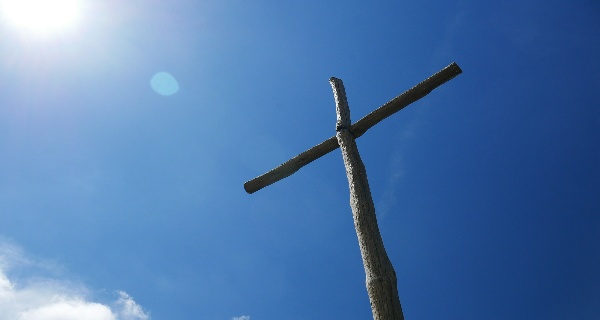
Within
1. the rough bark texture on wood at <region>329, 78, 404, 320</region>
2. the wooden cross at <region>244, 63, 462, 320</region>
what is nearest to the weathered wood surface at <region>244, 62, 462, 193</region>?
the wooden cross at <region>244, 63, 462, 320</region>

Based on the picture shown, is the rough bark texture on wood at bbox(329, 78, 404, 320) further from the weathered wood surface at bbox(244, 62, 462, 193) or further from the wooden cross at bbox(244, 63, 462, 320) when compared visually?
the weathered wood surface at bbox(244, 62, 462, 193)

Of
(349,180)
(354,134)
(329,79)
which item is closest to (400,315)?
(349,180)

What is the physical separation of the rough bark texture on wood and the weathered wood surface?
23cm

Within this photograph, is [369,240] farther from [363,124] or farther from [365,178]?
[363,124]

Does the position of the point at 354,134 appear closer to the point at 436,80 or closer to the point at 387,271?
the point at 436,80

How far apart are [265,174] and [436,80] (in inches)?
108

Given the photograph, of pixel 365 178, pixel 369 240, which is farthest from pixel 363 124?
pixel 369 240

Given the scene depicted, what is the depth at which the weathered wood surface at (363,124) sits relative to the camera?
510 centimetres

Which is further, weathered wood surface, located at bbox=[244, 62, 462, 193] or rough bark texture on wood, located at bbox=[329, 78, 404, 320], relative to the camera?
weathered wood surface, located at bbox=[244, 62, 462, 193]

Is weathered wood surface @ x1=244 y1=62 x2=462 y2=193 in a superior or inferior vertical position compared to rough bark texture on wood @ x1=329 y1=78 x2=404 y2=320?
superior

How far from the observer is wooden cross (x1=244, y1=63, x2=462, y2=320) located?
357 centimetres

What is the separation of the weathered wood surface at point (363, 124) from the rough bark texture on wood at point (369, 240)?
0.23 metres

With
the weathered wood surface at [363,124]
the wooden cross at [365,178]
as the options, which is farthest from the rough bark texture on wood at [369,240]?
the weathered wood surface at [363,124]

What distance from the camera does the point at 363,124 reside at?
5348mm
